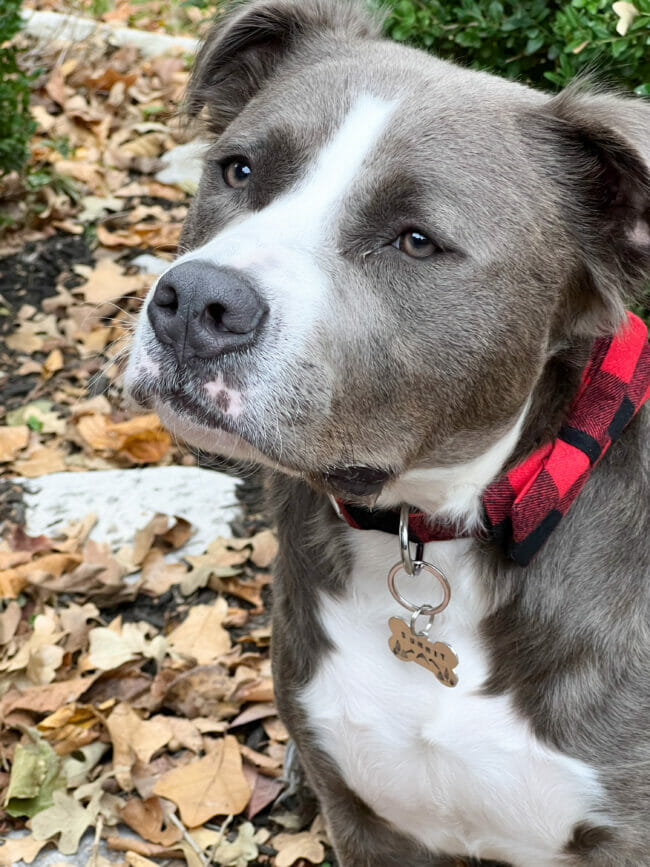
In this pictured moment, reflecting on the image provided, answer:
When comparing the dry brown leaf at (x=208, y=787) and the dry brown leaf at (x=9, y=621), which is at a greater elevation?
the dry brown leaf at (x=208, y=787)

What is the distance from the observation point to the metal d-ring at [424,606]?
7.72 ft

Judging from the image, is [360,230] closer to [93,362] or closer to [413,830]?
[413,830]

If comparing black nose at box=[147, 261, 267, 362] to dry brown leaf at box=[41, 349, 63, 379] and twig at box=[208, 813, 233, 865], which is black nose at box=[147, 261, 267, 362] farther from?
dry brown leaf at box=[41, 349, 63, 379]

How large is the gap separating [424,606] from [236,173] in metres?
0.98

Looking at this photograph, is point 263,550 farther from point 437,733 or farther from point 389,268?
point 389,268

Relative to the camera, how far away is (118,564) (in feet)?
13.0

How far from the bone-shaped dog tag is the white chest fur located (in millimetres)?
44

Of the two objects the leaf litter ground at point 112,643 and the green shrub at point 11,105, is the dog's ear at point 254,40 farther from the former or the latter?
the green shrub at point 11,105

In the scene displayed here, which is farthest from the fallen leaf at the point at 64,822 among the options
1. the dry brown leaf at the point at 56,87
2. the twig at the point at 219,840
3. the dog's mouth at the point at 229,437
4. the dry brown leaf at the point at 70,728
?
the dry brown leaf at the point at 56,87

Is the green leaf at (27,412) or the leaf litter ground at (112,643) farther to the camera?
the green leaf at (27,412)

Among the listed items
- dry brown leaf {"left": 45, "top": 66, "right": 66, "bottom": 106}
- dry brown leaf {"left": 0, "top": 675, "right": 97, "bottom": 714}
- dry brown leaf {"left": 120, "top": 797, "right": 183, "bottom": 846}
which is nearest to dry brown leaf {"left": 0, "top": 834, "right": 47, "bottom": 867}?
dry brown leaf {"left": 120, "top": 797, "right": 183, "bottom": 846}

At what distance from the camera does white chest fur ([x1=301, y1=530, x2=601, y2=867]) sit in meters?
2.38

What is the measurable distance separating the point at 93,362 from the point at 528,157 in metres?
3.28

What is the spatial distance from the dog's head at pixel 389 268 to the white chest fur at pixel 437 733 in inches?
13.9
